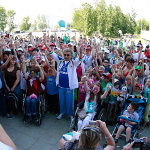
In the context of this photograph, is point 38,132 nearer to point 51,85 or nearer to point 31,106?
point 31,106

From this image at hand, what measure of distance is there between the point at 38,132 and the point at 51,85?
129cm

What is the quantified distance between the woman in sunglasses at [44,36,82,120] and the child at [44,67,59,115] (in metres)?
0.27

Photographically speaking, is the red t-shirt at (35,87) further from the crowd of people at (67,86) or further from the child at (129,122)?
the child at (129,122)

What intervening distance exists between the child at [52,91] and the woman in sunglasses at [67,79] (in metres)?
0.27

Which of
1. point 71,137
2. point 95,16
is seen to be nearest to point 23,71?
point 71,137

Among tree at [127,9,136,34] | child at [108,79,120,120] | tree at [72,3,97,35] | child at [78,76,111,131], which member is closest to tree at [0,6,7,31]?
tree at [72,3,97,35]

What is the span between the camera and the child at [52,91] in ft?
14.9

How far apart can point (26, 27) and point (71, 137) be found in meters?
48.1

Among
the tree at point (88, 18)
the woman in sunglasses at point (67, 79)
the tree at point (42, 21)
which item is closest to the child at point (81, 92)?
the woman in sunglasses at point (67, 79)

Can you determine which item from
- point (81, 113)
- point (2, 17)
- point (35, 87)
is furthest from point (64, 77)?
point (2, 17)

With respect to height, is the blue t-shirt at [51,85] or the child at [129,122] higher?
the blue t-shirt at [51,85]

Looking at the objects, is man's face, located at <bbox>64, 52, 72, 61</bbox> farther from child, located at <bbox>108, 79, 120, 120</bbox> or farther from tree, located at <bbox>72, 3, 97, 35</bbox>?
tree, located at <bbox>72, 3, 97, 35</bbox>

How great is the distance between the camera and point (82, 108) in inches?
157

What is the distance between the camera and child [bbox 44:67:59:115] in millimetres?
4555
